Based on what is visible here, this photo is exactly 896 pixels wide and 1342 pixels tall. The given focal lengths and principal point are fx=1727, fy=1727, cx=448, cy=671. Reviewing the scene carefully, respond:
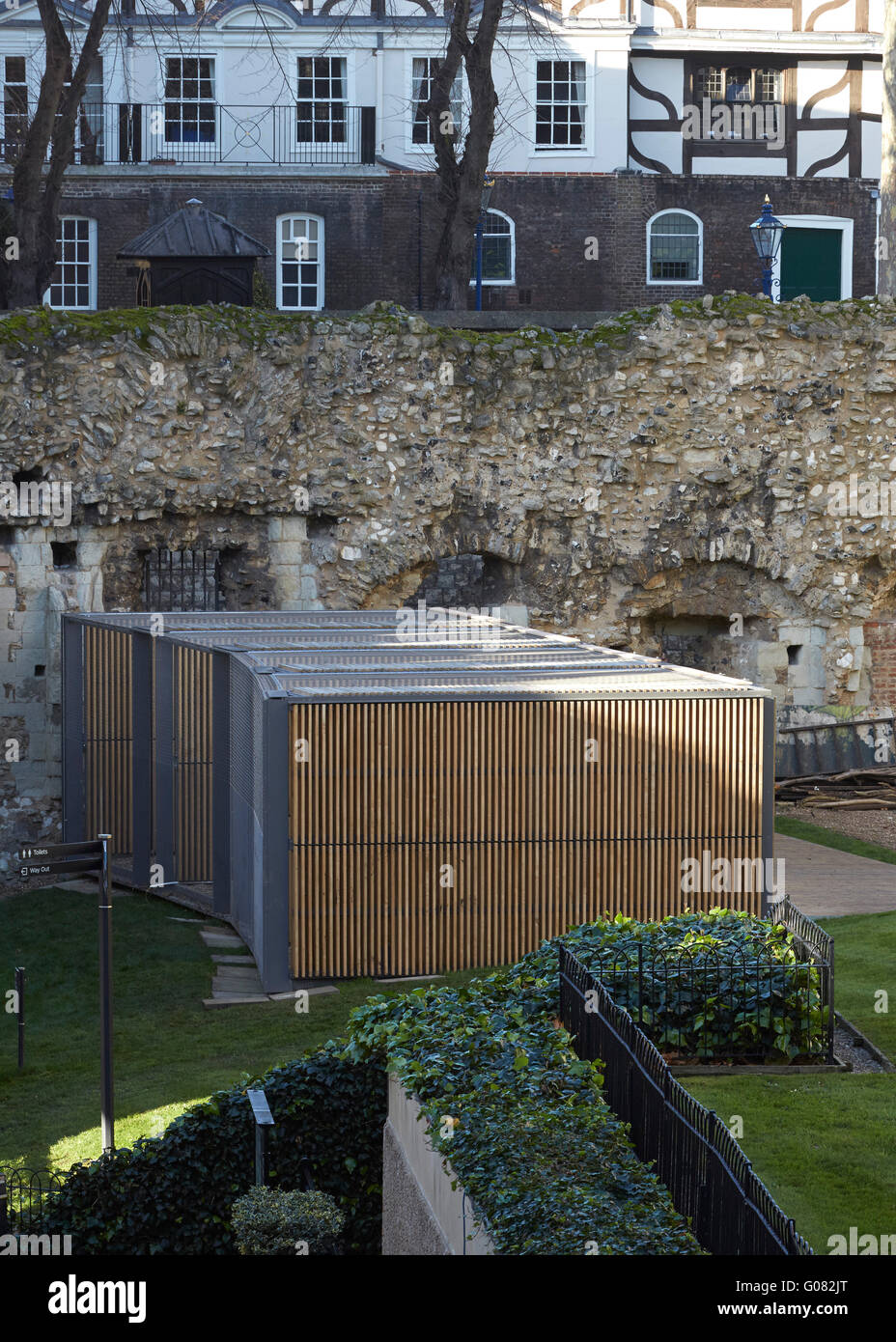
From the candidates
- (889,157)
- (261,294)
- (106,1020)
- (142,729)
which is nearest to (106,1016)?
(106,1020)

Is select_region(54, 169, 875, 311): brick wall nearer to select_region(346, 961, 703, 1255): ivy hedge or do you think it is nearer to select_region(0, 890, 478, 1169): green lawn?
select_region(0, 890, 478, 1169): green lawn

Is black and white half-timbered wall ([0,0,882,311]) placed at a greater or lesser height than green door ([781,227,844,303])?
greater

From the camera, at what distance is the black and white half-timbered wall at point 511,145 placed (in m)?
34.8

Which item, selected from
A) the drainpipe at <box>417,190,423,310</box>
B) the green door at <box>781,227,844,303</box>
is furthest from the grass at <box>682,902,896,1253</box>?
the green door at <box>781,227,844,303</box>

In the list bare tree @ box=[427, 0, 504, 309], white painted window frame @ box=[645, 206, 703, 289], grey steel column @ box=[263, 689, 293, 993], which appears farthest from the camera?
white painted window frame @ box=[645, 206, 703, 289]

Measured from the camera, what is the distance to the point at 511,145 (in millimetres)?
36312

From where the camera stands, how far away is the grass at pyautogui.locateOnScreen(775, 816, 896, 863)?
61.3 ft

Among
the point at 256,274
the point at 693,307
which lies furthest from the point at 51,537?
the point at 256,274

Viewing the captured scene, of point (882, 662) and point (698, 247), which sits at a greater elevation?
point (698, 247)

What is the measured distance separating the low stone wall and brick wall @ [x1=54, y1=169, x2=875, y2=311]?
27.3 meters

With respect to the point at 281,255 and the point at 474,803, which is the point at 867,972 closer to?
the point at 474,803

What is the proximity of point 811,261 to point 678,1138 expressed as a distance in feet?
104
